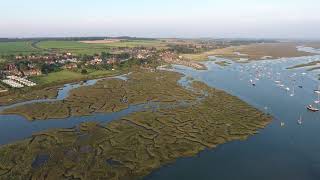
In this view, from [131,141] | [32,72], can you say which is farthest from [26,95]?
[131,141]

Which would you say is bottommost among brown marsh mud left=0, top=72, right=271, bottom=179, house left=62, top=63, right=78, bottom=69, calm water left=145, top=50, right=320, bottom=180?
calm water left=145, top=50, right=320, bottom=180

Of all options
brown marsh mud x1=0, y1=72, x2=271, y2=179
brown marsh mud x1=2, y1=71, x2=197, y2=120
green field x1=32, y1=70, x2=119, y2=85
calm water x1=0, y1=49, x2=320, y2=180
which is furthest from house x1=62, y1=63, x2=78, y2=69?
brown marsh mud x1=0, y1=72, x2=271, y2=179

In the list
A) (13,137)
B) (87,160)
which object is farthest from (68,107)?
(87,160)

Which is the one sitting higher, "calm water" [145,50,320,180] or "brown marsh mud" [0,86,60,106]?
→ "brown marsh mud" [0,86,60,106]

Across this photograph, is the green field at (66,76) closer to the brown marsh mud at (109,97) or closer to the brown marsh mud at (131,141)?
the brown marsh mud at (109,97)

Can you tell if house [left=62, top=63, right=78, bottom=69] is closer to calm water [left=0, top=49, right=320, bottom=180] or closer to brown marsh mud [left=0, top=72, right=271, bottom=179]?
calm water [left=0, top=49, right=320, bottom=180]

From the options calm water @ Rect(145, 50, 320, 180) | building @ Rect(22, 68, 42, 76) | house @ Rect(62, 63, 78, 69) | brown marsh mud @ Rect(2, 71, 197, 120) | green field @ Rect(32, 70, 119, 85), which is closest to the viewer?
calm water @ Rect(145, 50, 320, 180)
